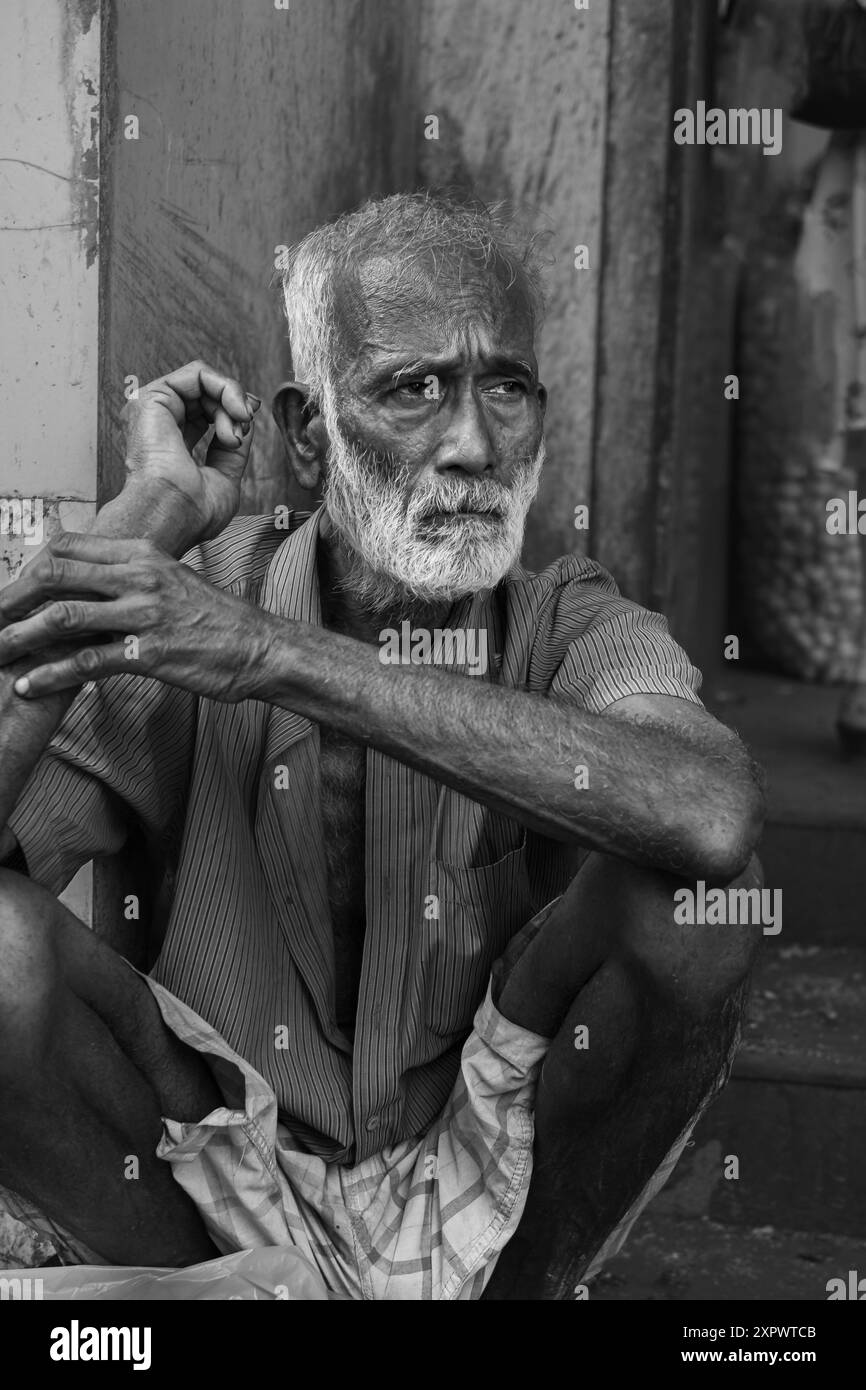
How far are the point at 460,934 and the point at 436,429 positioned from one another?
0.80 m

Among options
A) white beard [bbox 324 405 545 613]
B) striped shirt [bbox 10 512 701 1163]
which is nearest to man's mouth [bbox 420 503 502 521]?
white beard [bbox 324 405 545 613]

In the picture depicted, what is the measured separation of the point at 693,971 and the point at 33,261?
1.63 metres

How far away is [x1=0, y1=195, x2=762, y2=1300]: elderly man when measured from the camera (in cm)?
223

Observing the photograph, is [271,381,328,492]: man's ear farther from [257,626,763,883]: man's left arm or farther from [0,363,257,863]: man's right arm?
[257,626,763,883]: man's left arm

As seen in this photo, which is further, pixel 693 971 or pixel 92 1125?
pixel 92 1125

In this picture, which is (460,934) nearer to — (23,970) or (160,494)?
(23,970)

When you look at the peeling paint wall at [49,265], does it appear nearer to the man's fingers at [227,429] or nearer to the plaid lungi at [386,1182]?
the man's fingers at [227,429]

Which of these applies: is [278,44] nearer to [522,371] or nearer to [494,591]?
[522,371]

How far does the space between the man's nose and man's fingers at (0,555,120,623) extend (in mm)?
628

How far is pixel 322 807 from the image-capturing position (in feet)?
8.63

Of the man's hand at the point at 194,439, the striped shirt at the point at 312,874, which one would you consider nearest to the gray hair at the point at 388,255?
the man's hand at the point at 194,439

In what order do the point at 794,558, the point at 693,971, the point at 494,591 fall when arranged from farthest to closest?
the point at 794,558, the point at 494,591, the point at 693,971

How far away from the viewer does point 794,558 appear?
626cm
